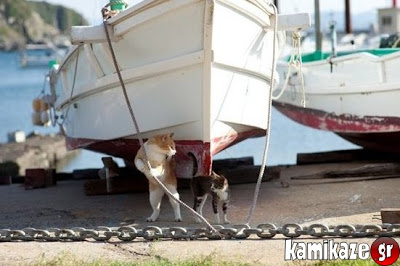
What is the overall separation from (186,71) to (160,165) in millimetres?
943

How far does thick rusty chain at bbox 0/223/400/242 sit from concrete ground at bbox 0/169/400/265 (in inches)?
2.9

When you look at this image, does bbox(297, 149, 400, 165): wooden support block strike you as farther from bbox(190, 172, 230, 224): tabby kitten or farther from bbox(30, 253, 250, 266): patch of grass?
bbox(30, 253, 250, 266): patch of grass

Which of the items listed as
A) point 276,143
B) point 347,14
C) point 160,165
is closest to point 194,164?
point 160,165

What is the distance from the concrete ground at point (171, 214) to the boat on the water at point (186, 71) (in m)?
0.68

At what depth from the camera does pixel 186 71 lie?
9258mm

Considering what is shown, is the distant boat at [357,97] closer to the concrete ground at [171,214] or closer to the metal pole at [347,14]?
the concrete ground at [171,214]

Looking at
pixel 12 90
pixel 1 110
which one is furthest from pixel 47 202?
pixel 12 90

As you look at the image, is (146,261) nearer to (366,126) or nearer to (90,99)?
(90,99)

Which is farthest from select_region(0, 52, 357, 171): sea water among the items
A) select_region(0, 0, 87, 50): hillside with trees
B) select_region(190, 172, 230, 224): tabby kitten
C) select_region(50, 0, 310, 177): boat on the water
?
select_region(0, 0, 87, 50): hillside with trees

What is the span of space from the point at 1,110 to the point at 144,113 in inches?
1410

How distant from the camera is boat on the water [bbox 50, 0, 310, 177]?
9047mm

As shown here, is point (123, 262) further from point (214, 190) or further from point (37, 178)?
point (37, 178)

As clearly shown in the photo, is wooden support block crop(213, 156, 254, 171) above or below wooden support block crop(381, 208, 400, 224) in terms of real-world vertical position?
above

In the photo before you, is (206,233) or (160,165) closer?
(206,233)
